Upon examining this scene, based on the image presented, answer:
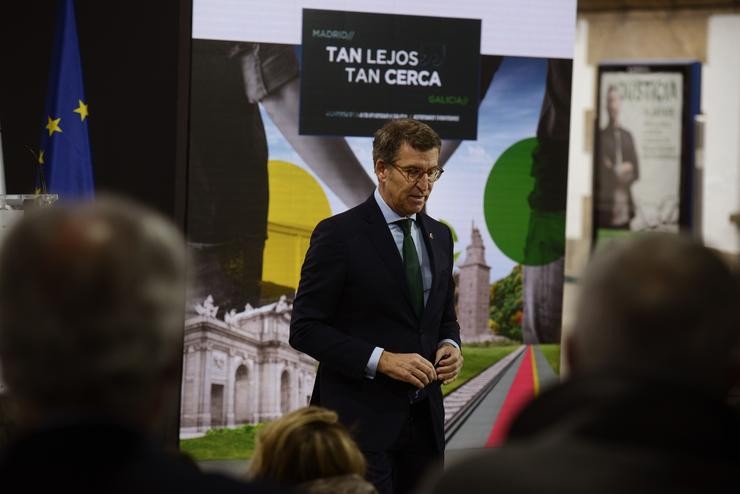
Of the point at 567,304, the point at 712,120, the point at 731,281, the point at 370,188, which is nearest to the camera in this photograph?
the point at 731,281

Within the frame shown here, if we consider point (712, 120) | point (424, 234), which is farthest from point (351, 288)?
point (712, 120)

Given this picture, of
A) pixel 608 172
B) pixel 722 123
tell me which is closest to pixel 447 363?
pixel 608 172

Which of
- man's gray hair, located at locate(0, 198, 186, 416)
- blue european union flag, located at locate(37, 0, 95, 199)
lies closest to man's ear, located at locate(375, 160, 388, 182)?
blue european union flag, located at locate(37, 0, 95, 199)

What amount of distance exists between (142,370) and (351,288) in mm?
2281

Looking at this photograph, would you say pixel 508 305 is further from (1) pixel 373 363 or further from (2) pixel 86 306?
(2) pixel 86 306

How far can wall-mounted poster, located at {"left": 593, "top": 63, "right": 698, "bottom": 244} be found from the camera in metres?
6.79

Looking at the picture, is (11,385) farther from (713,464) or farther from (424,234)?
(424,234)

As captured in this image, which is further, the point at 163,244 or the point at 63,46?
the point at 63,46

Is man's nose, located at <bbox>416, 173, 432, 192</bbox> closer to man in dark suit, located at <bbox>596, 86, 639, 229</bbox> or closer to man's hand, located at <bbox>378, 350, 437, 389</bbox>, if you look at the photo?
man's hand, located at <bbox>378, 350, 437, 389</bbox>

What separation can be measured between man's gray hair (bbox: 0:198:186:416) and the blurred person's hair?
2.33m

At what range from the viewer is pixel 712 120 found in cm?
934

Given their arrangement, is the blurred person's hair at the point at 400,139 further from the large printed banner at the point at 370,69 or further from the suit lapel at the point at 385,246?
the large printed banner at the point at 370,69

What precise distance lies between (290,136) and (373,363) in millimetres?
1958

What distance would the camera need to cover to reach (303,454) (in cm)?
211
